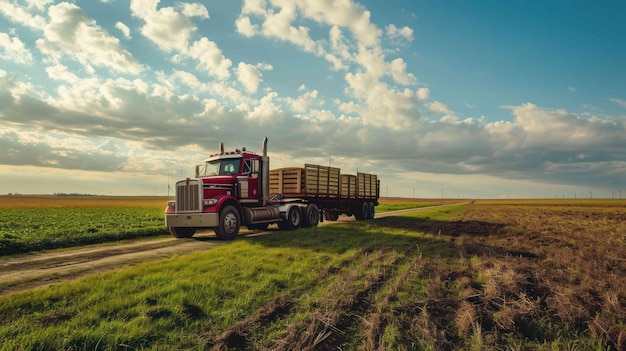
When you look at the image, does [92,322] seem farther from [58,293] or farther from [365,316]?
[365,316]

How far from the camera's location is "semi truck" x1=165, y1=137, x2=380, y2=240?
15.0 meters

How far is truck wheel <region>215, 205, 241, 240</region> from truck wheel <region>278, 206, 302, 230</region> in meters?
3.93

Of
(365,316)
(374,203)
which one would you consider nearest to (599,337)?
(365,316)

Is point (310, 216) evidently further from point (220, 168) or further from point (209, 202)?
point (209, 202)

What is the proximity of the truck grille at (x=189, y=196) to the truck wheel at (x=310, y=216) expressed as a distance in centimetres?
697

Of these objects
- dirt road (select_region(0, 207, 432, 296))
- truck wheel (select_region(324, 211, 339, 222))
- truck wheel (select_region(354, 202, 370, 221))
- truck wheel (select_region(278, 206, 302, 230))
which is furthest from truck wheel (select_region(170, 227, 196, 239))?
truck wheel (select_region(354, 202, 370, 221))

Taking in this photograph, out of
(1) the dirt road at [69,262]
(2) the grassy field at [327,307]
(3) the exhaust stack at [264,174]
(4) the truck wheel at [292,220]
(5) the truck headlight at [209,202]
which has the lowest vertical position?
(1) the dirt road at [69,262]

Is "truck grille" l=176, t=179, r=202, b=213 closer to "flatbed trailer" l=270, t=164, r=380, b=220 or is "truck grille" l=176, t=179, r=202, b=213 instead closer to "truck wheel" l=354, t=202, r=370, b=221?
"flatbed trailer" l=270, t=164, r=380, b=220

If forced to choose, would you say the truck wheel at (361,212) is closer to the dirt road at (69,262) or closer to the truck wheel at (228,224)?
the truck wheel at (228,224)

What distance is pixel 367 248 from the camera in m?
11.6

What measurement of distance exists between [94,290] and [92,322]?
1649 mm

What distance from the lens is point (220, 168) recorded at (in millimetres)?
17016

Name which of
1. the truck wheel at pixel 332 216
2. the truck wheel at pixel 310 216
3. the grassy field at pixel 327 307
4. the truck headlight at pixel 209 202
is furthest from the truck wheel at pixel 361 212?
the grassy field at pixel 327 307

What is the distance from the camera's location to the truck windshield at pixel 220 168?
16.8 m
